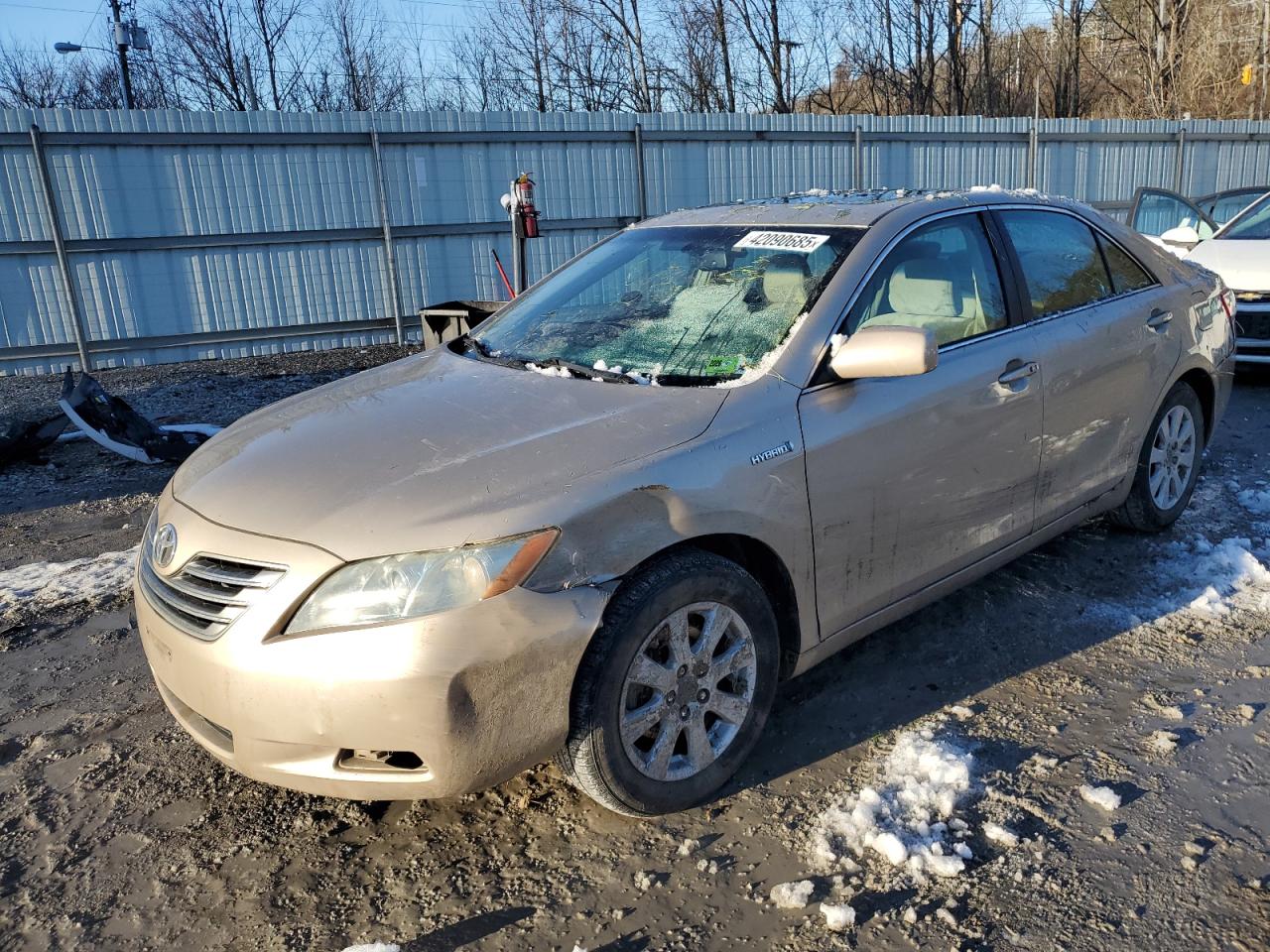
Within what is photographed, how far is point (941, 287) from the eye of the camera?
11.5 ft

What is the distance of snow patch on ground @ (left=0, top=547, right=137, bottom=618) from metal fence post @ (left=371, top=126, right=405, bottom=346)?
7.12 metres

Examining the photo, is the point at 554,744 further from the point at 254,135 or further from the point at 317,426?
the point at 254,135

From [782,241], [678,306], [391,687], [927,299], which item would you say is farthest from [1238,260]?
[391,687]

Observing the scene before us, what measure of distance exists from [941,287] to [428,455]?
77.5 inches

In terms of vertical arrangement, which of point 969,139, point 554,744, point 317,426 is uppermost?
point 969,139

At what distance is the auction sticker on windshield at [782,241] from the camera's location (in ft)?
11.1

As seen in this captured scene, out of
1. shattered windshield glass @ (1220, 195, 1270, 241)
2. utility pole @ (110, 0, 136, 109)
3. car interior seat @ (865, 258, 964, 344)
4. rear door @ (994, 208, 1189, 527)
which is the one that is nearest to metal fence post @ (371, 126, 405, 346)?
shattered windshield glass @ (1220, 195, 1270, 241)

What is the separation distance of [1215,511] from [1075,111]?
2655 centimetres

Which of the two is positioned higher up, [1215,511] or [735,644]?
[735,644]

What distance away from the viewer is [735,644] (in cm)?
279

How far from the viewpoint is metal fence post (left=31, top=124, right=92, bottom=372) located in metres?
9.77

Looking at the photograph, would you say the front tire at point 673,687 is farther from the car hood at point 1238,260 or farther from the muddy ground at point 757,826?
the car hood at point 1238,260

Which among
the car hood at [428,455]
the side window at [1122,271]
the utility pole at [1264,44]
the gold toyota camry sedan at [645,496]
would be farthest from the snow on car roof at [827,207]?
the utility pole at [1264,44]

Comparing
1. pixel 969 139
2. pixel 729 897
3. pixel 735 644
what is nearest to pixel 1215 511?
pixel 735 644
